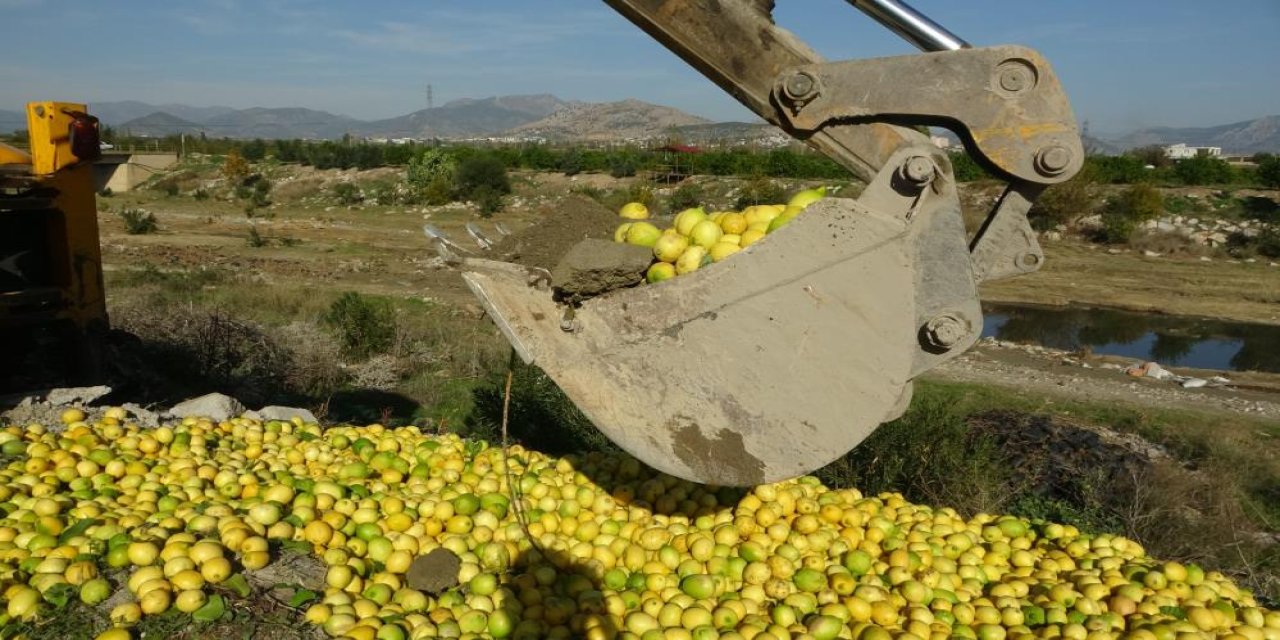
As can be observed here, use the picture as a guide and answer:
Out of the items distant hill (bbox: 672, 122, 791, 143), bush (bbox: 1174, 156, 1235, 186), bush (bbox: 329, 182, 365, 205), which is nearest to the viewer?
bush (bbox: 1174, 156, 1235, 186)

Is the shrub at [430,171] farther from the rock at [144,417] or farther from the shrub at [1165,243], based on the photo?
the rock at [144,417]

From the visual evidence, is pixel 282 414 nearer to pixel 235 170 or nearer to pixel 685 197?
pixel 685 197

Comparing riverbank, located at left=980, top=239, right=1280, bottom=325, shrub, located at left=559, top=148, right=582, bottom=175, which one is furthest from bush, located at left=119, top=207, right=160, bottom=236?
riverbank, located at left=980, top=239, right=1280, bottom=325

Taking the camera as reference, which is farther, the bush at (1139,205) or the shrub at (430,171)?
the shrub at (430,171)

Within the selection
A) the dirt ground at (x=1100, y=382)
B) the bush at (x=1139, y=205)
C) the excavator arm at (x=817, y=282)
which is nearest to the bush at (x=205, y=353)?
the excavator arm at (x=817, y=282)

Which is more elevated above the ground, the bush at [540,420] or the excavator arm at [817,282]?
the excavator arm at [817,282]

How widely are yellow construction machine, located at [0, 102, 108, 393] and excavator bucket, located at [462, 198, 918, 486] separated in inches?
203

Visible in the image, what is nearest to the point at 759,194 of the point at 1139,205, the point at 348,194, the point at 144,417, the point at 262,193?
the point at 1139,205

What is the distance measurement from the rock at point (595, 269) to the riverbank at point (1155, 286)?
21688 millimetres

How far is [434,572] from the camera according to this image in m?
4.24

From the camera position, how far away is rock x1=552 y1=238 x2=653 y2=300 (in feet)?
11.2

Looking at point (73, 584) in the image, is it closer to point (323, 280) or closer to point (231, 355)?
point (231, 355)

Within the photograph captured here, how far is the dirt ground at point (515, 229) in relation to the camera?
14.6 meters

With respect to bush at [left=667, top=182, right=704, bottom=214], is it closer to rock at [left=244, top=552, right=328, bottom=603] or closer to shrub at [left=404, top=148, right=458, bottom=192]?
shrub at [left=404, top=148, right=458, bottom=192]
